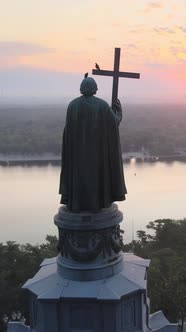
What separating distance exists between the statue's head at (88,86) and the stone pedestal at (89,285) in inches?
47.1

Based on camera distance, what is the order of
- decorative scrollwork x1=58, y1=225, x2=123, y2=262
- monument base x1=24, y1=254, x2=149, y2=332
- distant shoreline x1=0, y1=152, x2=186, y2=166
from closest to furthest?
monument base x1=24, y1=254, x2=149, y2=332 → decorative scrollwork x1=58, y1=225, x2=123, y2=262 → distant shoreline x1=0, y1=152, x2=186, y2=166

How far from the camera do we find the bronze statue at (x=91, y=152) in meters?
3.87

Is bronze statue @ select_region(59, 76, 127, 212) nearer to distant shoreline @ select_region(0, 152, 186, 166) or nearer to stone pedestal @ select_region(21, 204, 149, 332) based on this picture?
stone pedestal @ select_region(21, 204, 149, 332)

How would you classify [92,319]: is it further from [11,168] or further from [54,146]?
[54,146]

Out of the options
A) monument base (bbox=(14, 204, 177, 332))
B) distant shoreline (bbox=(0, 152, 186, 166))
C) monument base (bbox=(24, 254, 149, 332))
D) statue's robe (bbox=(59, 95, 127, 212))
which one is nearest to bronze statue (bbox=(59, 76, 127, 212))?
statue's robe (bbox=(59, 95, 127, 212))

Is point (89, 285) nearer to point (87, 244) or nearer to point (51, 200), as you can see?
point (87, 244)

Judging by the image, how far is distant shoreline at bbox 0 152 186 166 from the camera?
45.9 metres

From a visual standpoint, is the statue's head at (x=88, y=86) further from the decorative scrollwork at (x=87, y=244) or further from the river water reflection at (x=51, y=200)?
the river water reflection at (x=51, y=200)

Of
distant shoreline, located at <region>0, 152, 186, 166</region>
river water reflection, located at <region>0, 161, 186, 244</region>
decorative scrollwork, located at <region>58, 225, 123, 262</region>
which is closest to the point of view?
decorative scrollwork, located at <region>58, 225, 123, 262</region>

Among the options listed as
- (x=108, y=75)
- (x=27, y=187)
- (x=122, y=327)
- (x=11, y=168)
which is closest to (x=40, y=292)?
(x=122, y=327)

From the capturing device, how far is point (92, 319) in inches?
146

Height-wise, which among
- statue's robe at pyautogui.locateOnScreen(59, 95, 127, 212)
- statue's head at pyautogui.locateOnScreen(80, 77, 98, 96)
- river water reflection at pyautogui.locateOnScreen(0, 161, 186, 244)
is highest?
statue's head at pyautogui.locateOnScreen(80, 77, 98, 96)

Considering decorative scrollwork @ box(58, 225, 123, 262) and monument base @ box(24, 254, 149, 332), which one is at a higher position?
decorative scrollwork @ box(58, 225, 123, 262)

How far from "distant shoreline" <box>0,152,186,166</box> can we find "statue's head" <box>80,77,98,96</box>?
40.3 meters
